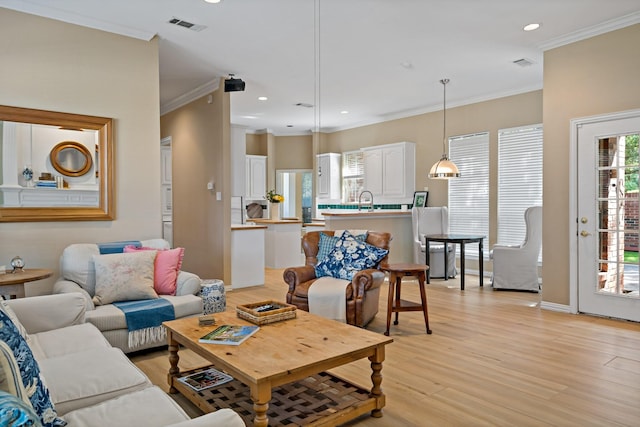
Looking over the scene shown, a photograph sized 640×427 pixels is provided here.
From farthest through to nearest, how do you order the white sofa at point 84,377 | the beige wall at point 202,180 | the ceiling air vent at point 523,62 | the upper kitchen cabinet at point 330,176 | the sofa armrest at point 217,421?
the upper kitchen cabinet at point 330,176 → the beige wall at point 202,180 → the ceiling air vent at point 523,62 → the white sofa at point 84,377 → the sofa armrest at point 217,421

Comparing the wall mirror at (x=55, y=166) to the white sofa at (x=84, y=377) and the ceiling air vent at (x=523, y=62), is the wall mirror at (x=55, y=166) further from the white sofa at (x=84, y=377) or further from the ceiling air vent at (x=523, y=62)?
the ceiling air vent at (x=523, y=62)

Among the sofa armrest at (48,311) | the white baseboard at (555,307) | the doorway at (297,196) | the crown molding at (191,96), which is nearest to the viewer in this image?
the sofa armrest at (48,311)

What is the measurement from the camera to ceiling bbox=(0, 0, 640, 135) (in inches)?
153

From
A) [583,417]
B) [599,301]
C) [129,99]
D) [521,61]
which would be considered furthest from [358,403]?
[521,61]

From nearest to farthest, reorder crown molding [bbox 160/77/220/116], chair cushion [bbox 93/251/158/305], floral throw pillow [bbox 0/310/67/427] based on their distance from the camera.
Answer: floral throw pillow [bbox 0/310/67/427]
chair cushion [bbox 93/251/158/305]
crown molding [bbox 160/77/220/116]

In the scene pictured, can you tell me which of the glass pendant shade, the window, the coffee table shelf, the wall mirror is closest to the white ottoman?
the coffee table shelf

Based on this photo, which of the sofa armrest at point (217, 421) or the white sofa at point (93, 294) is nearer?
the sofa armrest at point (217, 421)

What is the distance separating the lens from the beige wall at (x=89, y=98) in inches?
149

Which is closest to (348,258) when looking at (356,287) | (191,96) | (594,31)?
(356,287)

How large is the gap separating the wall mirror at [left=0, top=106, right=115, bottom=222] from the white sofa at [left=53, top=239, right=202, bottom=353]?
1.46 feet

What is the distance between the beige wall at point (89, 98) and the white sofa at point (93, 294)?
0.34m

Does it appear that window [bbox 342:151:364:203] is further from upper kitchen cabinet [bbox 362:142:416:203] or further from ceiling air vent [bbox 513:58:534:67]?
ceiling air vent [bbox 513:58:534:67]

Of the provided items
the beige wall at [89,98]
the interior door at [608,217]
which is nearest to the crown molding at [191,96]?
the beige wall at [89,98]

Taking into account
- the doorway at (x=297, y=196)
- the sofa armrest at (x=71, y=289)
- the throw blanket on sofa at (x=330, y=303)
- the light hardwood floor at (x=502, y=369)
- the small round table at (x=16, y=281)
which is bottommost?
the light hardwood floor at (x=502, y=369)
